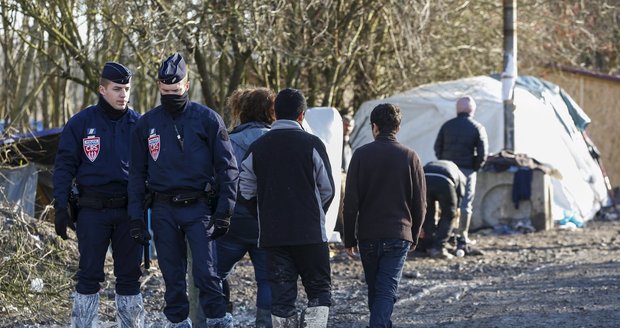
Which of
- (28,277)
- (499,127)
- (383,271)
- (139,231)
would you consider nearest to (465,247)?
(499,127)

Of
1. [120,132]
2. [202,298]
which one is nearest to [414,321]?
[202,298]

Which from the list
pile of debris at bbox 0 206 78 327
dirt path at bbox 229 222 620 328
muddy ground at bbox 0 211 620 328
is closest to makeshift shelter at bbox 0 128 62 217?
muddy ground at bbox 0 211 620 328

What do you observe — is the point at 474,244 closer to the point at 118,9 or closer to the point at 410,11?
the point at 410,11

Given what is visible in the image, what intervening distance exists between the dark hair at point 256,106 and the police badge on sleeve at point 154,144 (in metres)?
1.05

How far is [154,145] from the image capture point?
687 cm

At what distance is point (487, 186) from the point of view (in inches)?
648

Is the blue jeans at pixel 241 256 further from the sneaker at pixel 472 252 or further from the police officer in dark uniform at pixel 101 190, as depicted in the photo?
the sneaker at pixel 472 252

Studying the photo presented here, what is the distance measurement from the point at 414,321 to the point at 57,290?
277cm

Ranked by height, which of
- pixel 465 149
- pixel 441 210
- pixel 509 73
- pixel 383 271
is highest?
pixel 509 73

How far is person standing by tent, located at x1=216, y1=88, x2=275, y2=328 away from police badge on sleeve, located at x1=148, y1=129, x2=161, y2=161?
0.92 metres

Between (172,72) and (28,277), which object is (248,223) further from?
(28,277)

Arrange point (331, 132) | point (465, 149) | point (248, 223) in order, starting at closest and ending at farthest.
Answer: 1. point (248, 223)
2. point (331, 132)
3. point (465, 149)

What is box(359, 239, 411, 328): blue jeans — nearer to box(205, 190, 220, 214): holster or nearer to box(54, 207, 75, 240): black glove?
box(205, 190, 220, 214): holster

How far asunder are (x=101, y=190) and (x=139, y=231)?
473 mm
